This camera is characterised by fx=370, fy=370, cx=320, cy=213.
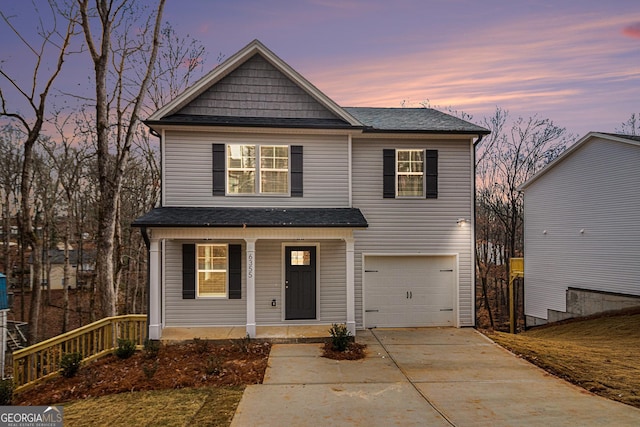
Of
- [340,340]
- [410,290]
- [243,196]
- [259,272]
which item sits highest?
[243,196]

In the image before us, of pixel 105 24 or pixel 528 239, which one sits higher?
pixel 105 24

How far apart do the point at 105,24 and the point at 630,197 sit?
19.8 meters

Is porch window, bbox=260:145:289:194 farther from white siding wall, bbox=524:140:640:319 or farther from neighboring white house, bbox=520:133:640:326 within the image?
white siding wall, bbox=524:140:640:319

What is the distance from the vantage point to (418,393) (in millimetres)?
6535

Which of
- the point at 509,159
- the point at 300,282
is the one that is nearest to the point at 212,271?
the point at 300,282

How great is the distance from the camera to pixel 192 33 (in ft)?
58.3

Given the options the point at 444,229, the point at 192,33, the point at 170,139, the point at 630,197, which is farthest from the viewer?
the point at 192,33

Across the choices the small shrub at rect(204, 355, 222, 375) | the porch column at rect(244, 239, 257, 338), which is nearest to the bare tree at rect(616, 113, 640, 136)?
the porch column at rect(244, 239, 257, 338)

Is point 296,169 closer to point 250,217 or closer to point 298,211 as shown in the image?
point 298,211

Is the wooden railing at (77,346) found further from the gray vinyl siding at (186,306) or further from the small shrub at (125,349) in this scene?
the gray vinyl siding at (186,306)

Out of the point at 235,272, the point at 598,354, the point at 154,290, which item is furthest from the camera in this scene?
the point at 235,272

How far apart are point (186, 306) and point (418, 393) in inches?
267

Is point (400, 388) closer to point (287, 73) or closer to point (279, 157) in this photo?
point (279, 157)

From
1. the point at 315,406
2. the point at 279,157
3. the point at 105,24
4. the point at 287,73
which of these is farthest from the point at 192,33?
the point at 315,406
